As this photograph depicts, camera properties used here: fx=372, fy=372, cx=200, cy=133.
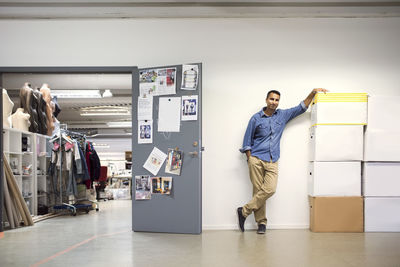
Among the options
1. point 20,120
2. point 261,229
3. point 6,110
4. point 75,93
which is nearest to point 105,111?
point 75,93

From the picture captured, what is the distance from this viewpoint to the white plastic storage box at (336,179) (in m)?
4.20

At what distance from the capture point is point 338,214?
4.18 m

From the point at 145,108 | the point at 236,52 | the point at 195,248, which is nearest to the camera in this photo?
the point at 195,248

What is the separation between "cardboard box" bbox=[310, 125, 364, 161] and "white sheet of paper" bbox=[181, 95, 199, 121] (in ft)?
4.56

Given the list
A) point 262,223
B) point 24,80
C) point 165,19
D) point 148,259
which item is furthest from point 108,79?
point 148,259

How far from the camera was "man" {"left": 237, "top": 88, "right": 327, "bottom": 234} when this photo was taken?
4164mm

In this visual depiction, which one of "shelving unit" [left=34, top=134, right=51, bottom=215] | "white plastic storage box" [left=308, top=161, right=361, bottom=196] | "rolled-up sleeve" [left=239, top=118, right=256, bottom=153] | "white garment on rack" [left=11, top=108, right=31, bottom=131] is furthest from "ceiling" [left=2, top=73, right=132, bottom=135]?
"white plastic storage box" [left=308, top=161, right=361, bottom=196]

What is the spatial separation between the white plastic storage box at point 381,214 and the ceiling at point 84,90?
4.42 metres

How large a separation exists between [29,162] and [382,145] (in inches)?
196

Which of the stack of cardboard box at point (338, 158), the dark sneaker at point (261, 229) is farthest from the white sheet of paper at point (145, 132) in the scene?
the stack of cardboard box at point (338, 158)

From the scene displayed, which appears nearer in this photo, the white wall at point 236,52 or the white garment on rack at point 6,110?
the white wall at point 236,52

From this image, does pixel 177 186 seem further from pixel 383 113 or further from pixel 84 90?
pixel 84 90

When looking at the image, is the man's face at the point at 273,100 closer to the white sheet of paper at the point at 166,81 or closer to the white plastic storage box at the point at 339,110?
the white plastic storage box at the point at 339,110

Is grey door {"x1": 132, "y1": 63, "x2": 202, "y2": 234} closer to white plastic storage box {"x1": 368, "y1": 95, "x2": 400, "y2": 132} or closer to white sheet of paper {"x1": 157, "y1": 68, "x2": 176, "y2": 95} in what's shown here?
white sheet of paper {"x1": 157, "y1": 68, "x2": 176, "y2": 95}
